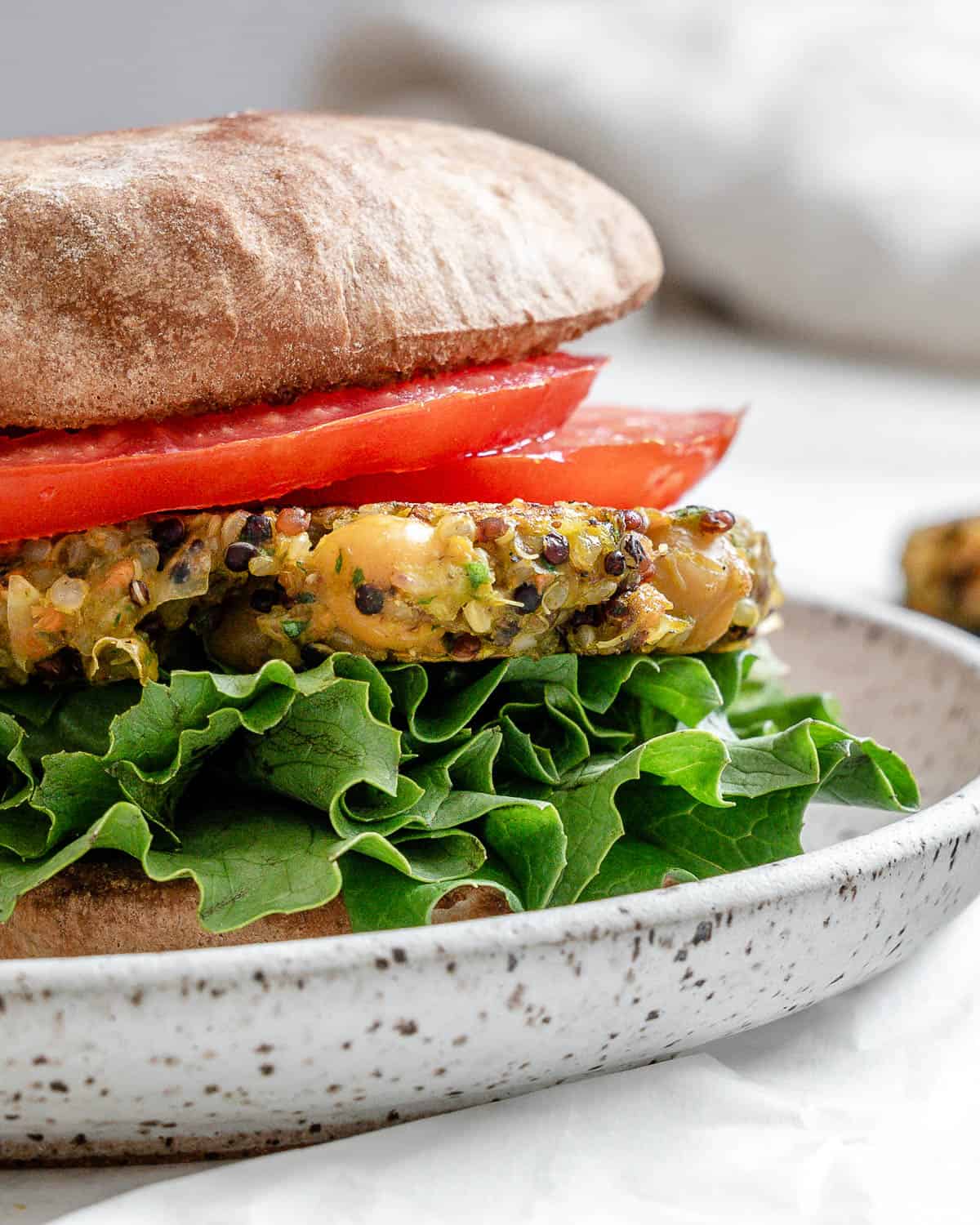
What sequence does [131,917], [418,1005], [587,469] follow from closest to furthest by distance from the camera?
[418,1005], [131,917], [587,469]

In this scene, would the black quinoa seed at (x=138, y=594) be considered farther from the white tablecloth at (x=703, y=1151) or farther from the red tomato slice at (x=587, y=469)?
the white tablecloth at (x=703, y=1151)

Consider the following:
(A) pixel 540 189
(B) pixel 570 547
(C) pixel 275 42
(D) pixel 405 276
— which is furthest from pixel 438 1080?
(C) pixel 275 42

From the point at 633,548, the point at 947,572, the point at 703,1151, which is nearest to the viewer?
the point at 703,1151

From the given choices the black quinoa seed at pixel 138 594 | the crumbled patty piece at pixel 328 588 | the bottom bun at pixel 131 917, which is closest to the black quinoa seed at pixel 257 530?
the crumbled patty piece at pixel 328 588

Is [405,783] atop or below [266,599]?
below

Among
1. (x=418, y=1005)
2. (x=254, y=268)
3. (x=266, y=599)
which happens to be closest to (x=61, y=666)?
(x=266, y=599)

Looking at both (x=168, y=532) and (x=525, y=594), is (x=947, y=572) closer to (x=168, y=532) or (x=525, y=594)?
(x=525, y=594)
